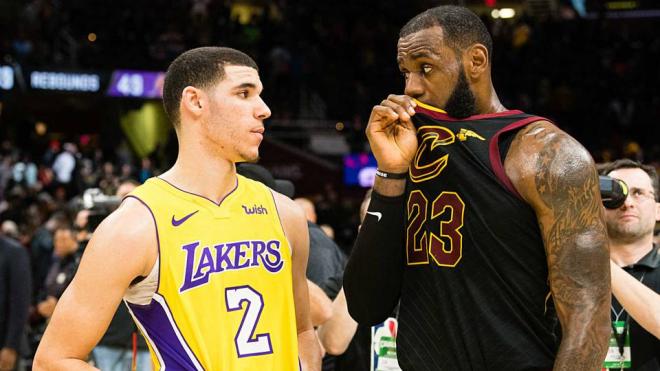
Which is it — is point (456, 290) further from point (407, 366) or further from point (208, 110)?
point (208, 110)

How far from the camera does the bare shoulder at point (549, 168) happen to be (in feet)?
8.94

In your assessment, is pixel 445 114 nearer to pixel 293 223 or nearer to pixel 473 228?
pixel 473 228

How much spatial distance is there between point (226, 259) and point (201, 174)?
32 centimetres

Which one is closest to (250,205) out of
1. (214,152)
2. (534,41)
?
(214,152)

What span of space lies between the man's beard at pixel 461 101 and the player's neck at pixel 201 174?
78cm

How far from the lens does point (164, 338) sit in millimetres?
2908

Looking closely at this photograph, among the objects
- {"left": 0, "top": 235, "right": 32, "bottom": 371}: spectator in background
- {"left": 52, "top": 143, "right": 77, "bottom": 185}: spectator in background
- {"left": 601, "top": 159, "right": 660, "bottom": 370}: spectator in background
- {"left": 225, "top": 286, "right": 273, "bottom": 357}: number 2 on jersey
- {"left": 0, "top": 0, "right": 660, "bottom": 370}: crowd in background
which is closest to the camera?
{"left": 225, "top": 286, "right": 273, "bottom": 357}: number 2 on jersey

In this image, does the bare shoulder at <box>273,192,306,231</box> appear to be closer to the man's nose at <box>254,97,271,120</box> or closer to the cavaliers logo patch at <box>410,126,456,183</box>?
the man's nose at <box>254,97,271,120</box>

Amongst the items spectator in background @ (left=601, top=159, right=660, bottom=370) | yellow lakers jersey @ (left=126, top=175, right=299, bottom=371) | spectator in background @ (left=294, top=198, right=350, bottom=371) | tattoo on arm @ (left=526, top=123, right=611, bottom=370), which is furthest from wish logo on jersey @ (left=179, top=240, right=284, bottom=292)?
spectator in background @ (left=294, top=198, right=350, bottom=371)

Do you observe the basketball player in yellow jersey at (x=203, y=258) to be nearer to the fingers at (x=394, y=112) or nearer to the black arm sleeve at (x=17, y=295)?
the fingers at (x=394, y=112)

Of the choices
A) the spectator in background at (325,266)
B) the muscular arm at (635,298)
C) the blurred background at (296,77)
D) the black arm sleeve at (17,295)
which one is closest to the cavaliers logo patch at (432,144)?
the muscular arm at (635,298)

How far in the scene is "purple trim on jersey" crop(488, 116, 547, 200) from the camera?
282 centimetres

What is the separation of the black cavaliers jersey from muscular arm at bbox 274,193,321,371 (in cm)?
37

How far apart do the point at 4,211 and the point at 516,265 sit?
42.7 ft
